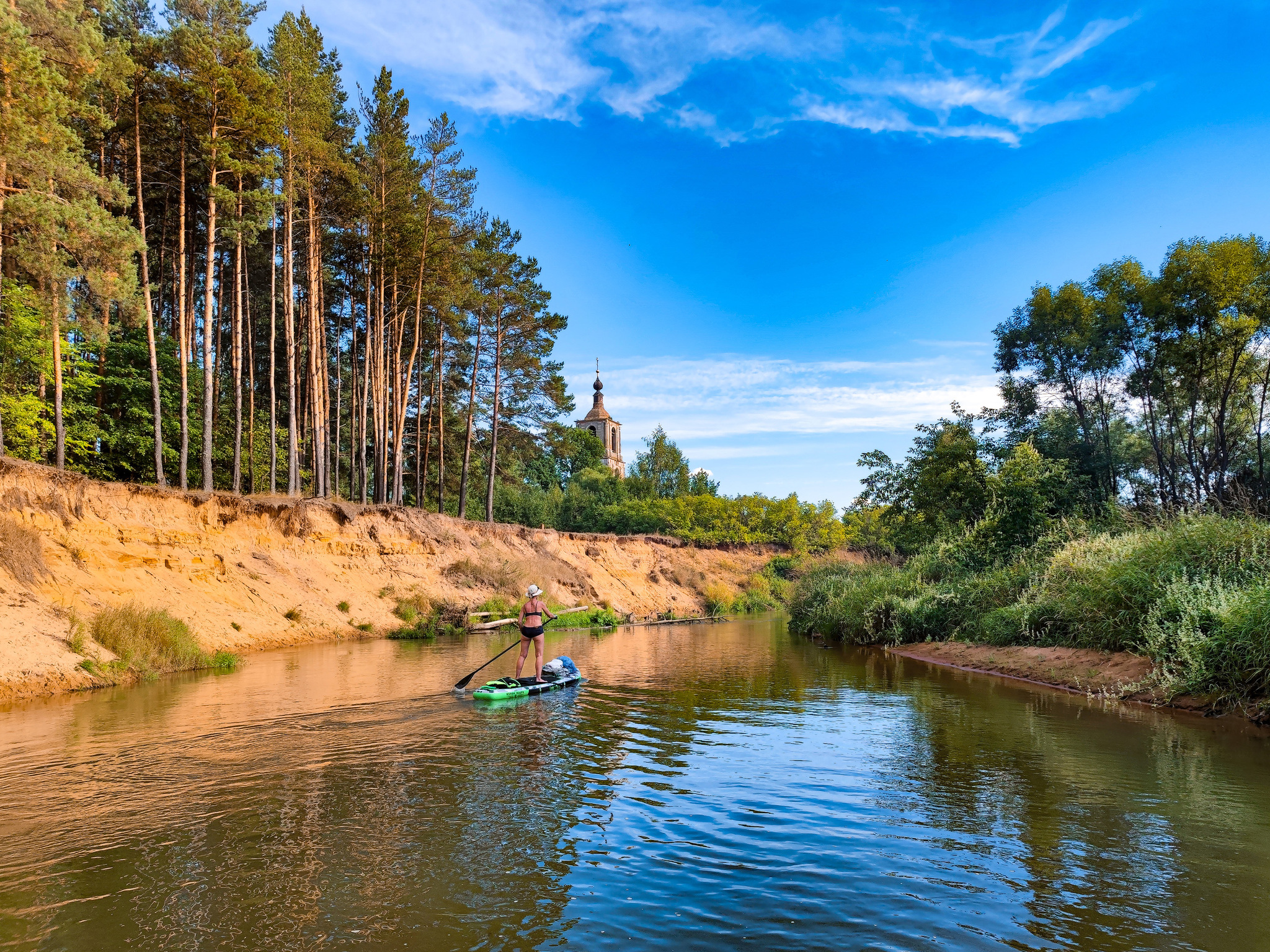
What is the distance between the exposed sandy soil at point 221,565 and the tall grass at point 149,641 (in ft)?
1.68

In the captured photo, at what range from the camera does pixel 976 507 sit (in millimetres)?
26016

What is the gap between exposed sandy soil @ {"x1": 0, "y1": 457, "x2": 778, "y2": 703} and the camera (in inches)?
588

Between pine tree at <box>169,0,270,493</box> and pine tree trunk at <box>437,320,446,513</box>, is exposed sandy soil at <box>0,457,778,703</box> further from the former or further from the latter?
pine tree trunk at <box>437,320,446,513</box>

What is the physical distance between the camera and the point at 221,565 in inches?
875

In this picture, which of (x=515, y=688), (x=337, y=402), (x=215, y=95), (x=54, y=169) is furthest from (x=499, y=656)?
(x=337, y=402)

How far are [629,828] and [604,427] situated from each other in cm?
9831

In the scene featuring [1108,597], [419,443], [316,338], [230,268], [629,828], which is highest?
[230,268]

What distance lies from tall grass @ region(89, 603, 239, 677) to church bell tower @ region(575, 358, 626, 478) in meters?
84.4

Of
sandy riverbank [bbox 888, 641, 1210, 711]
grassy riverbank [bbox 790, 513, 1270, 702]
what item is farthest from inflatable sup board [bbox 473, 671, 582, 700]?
grassy riverbank [bbox 790, 513, 1270, 702]

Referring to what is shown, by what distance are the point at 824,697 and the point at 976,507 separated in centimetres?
1579

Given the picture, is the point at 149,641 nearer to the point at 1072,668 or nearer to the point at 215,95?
the point at 215,95

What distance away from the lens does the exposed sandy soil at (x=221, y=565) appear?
14.9m

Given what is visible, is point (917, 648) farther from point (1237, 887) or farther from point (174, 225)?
point (174, 225)

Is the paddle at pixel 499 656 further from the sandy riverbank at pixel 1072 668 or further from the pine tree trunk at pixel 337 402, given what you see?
the pine tree trunk at pixel 337 402
